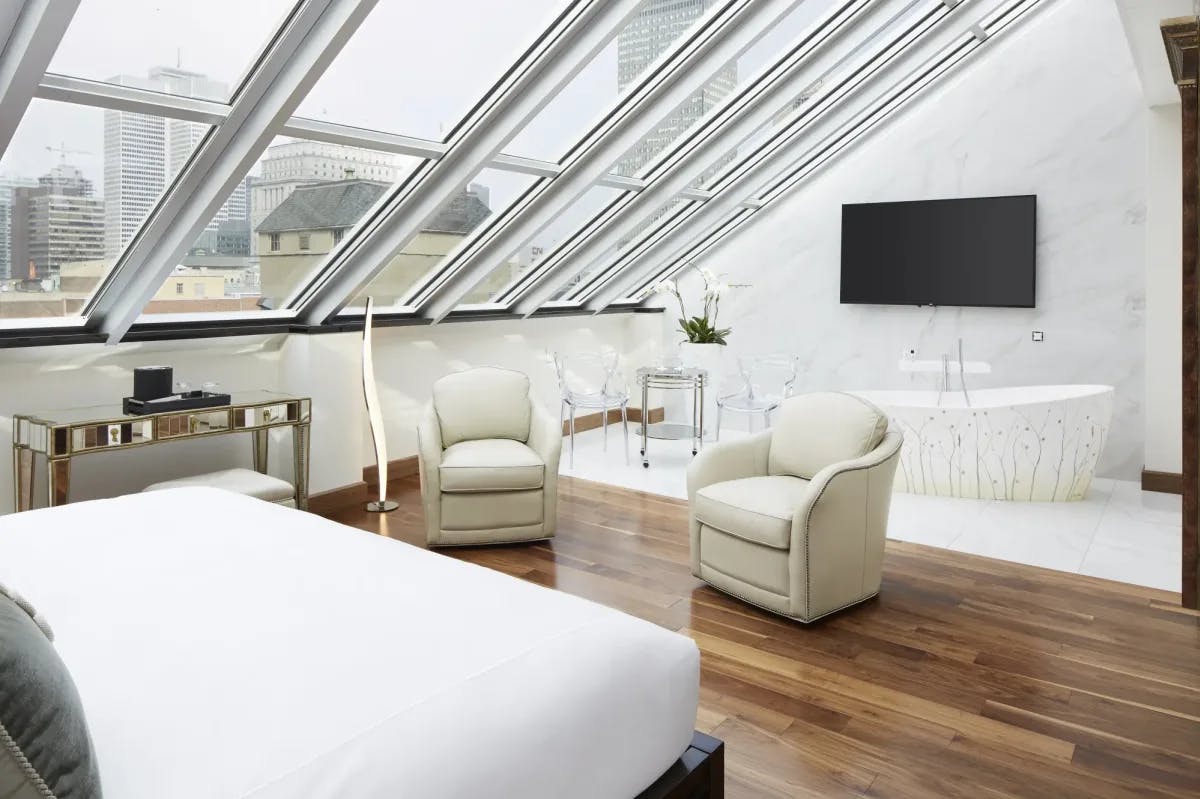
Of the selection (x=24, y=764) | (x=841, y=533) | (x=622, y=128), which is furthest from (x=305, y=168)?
(x=24, y=764)

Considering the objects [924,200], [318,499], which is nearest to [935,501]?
[924,200]

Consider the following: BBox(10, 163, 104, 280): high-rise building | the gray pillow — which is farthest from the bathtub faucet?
the gray pillow

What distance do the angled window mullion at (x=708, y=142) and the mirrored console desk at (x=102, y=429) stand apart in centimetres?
240

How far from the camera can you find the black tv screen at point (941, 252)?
6098mm

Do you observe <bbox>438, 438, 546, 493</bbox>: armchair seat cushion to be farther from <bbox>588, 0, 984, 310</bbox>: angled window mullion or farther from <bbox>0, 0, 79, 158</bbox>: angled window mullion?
<bbox>588, 0, 984, 310</bbox>: angled window mullion

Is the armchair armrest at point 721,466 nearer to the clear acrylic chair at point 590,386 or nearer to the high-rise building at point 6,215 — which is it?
the clear acrylic chair at point 590,386

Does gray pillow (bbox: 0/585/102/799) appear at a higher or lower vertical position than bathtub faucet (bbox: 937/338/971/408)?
lower

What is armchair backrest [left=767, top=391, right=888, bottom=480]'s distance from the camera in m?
3.58

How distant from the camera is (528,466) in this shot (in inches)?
170

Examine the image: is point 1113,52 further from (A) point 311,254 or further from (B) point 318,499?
(B) point 318,499

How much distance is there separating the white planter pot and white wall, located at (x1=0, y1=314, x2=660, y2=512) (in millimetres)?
1134

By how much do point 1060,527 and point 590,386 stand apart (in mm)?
3955

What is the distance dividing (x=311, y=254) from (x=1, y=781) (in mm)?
3955

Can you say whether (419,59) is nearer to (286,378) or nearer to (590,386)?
(286,378)
